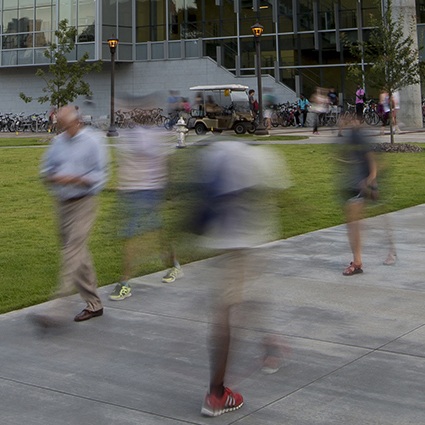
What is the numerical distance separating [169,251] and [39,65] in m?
37.3

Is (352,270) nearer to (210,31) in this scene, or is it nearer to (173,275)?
(173,275)

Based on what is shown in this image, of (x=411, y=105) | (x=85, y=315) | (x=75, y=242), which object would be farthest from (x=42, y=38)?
(x=75, y=242)

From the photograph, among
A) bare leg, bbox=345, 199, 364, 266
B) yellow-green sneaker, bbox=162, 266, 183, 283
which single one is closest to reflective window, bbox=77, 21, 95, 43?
yellow-green sneaker, bbox=162, 266, 183, 283

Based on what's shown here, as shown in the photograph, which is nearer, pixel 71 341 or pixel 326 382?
pixel 326 382

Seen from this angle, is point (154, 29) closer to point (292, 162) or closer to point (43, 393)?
point (292, 162)

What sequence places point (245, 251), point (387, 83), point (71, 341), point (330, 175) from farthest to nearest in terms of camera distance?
point (387, 83) < point (330, 175) < point (71, 341) < point (245, 251)

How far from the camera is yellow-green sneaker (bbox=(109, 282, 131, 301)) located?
636 centimetres

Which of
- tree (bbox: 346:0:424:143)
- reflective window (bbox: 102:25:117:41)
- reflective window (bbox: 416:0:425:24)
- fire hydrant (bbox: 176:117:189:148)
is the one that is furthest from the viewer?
reflective window (bbox: 102:25:117:41)

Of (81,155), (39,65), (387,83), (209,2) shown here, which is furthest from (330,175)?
(39,65)

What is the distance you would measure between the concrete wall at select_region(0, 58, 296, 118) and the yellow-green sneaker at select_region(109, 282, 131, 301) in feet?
101

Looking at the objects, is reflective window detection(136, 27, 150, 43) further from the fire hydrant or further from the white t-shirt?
the white t-shirt

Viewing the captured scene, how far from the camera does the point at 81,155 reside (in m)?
5.44

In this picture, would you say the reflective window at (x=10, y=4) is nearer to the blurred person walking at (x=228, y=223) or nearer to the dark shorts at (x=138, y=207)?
the dark shorts at (x=138, y=207)

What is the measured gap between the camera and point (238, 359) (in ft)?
15.7
